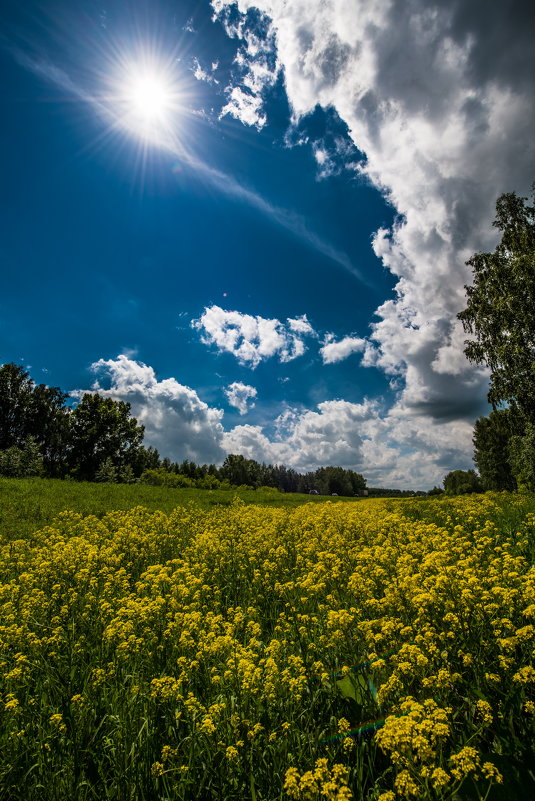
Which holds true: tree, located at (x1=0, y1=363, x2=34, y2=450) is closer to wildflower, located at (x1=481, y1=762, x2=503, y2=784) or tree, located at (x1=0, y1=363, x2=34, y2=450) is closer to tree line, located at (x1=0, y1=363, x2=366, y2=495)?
tree line, located at (x1=0, y1=363, x2=366, y2=495)

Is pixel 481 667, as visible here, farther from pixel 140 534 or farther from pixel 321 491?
pixel 321 491

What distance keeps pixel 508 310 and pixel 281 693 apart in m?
25.1

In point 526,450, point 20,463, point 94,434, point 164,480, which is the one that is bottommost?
point 164,480

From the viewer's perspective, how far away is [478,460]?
7425 cm

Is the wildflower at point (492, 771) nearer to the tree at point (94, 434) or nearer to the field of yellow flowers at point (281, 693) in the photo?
the field of yellow flowers at point (281, 693)

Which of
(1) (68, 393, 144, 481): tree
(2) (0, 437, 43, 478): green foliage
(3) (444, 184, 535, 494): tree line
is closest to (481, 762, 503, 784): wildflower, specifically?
(3) (444, 184, 535, 494): tree line

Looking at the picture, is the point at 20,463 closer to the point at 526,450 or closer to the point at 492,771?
the point at 492,771

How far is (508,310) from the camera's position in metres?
22.6

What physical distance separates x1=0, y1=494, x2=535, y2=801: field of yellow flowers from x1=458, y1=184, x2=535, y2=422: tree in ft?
63.5

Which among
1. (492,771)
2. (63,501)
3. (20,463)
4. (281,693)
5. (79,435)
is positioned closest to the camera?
(492,771)

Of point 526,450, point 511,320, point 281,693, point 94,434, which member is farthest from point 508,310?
point 94,434

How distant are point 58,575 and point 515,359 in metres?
24.9

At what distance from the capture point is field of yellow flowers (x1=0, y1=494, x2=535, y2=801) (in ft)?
8.95

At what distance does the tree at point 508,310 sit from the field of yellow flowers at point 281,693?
19351mm
